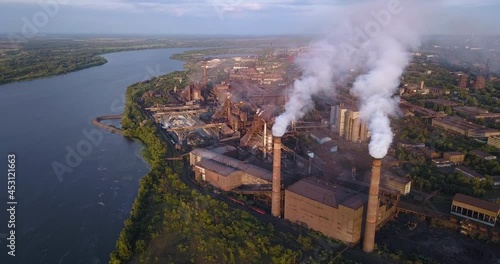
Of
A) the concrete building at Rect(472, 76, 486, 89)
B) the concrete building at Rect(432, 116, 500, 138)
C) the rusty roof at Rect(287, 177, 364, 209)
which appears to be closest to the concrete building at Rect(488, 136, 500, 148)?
the concrete building at Rect(432, 116, 500, 138)

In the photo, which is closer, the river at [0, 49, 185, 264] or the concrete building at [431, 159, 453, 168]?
the river at [0, 49, 185, 264]

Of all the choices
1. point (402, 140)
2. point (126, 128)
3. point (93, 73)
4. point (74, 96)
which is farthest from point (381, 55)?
point (93, 73)

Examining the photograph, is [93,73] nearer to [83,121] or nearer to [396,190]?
[83,121]

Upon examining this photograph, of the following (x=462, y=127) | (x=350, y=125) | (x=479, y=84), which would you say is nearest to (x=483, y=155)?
(x=462, y=127)

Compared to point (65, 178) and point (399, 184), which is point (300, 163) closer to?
point (399, 184)

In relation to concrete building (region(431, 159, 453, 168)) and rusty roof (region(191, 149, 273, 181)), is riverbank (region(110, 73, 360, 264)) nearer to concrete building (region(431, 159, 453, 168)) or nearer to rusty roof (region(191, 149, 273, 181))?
rusty roof (region(191, 149, 273, 181))

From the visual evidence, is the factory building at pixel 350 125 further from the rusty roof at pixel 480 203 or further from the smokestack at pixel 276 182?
the smokestack at pixel 276 182
